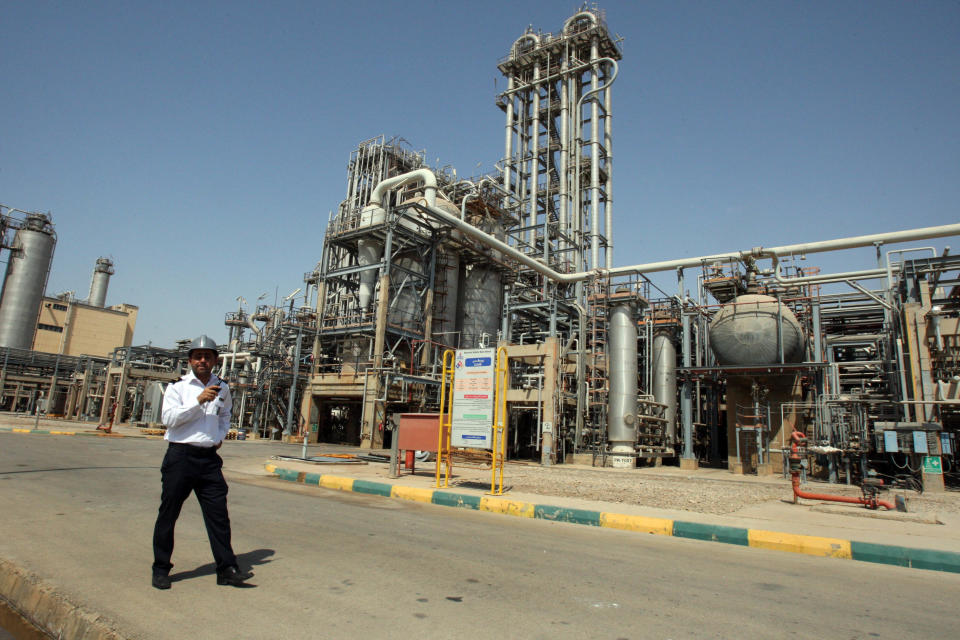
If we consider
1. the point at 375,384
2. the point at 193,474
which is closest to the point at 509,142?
the point at 375,384

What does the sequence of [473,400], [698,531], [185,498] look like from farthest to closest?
[473,400]
[698,531]
[185,498]

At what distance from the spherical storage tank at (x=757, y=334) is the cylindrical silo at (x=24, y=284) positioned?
183 feet

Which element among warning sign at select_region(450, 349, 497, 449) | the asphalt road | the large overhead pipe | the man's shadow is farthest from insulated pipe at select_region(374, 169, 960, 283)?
the man's shadow

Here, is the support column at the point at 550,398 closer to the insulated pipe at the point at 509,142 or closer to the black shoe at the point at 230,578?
the black shoe at the point at 230,578

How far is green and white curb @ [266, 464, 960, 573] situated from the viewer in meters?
5.77

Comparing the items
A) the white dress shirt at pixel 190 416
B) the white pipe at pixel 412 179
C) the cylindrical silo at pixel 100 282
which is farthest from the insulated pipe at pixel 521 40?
the cylindrical silo at pixel 100 282

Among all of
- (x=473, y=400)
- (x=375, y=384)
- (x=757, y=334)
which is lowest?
(x=473, y=400)

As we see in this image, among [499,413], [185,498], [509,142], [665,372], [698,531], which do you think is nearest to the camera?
[185,498]

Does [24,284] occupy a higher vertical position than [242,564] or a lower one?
higher

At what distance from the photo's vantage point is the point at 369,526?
6277mm

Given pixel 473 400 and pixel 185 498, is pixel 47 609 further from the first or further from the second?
pixel 473 400

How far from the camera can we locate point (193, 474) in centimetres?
381

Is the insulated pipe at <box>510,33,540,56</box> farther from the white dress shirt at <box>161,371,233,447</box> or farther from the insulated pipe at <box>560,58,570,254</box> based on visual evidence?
the white dress shirt at <box>161,371,233,447</box>

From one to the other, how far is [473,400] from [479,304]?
81.3 feet
